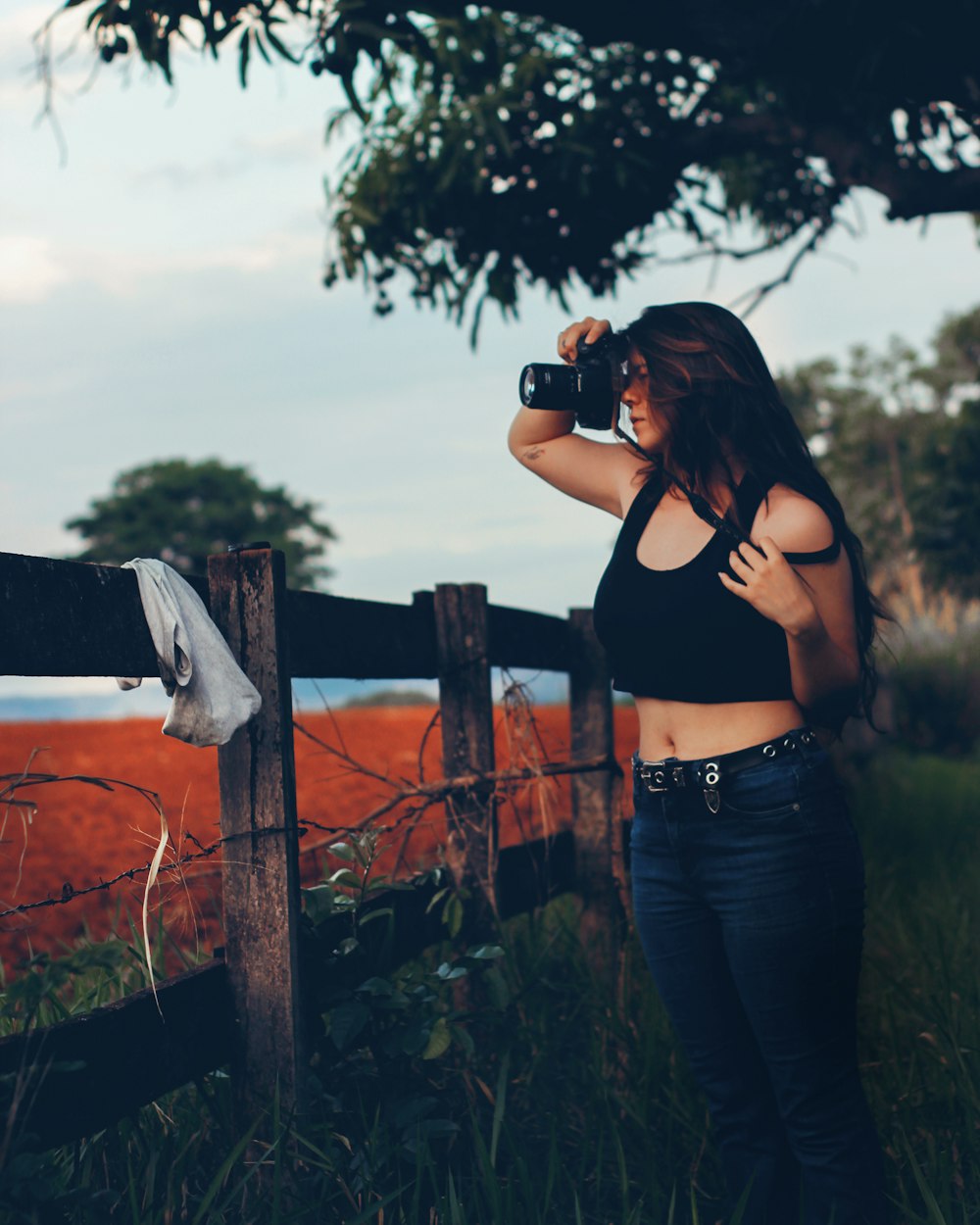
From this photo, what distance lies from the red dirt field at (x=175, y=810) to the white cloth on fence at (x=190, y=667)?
0.57ft

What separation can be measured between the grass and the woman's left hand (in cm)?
111

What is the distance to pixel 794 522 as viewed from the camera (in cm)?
216

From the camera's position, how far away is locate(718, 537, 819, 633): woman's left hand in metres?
2.05

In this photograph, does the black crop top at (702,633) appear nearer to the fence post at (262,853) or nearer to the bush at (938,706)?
the fence post at (262,853)

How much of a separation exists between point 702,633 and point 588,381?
69cm

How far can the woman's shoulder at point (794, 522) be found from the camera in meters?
2.15

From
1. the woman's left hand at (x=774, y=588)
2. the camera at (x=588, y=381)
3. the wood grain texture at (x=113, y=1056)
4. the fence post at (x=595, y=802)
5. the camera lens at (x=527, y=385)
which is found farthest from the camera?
the fence post at (x=595, y=802)

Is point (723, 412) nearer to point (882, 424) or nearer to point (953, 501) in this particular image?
point (953, 501)

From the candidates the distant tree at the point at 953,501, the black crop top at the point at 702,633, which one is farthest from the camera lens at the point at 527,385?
the distant tree at the point at 953,501

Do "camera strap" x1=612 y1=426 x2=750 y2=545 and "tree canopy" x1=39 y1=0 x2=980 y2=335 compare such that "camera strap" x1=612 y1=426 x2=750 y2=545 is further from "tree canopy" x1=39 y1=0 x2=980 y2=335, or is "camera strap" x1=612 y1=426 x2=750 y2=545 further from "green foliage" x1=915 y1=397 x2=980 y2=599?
"green foliage" x1=915 y1=397 x2=980 y2=599

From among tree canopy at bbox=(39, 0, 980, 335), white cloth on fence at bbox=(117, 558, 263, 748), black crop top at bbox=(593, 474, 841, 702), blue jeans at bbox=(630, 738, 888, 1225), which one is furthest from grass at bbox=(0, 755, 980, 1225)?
tree canopy at bbox=(39, 0, 980, 335)

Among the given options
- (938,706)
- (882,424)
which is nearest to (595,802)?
(938,706)

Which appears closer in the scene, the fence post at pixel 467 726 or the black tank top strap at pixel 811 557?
the black tank top strap at pixel 811 557

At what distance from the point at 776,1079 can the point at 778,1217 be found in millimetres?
322
